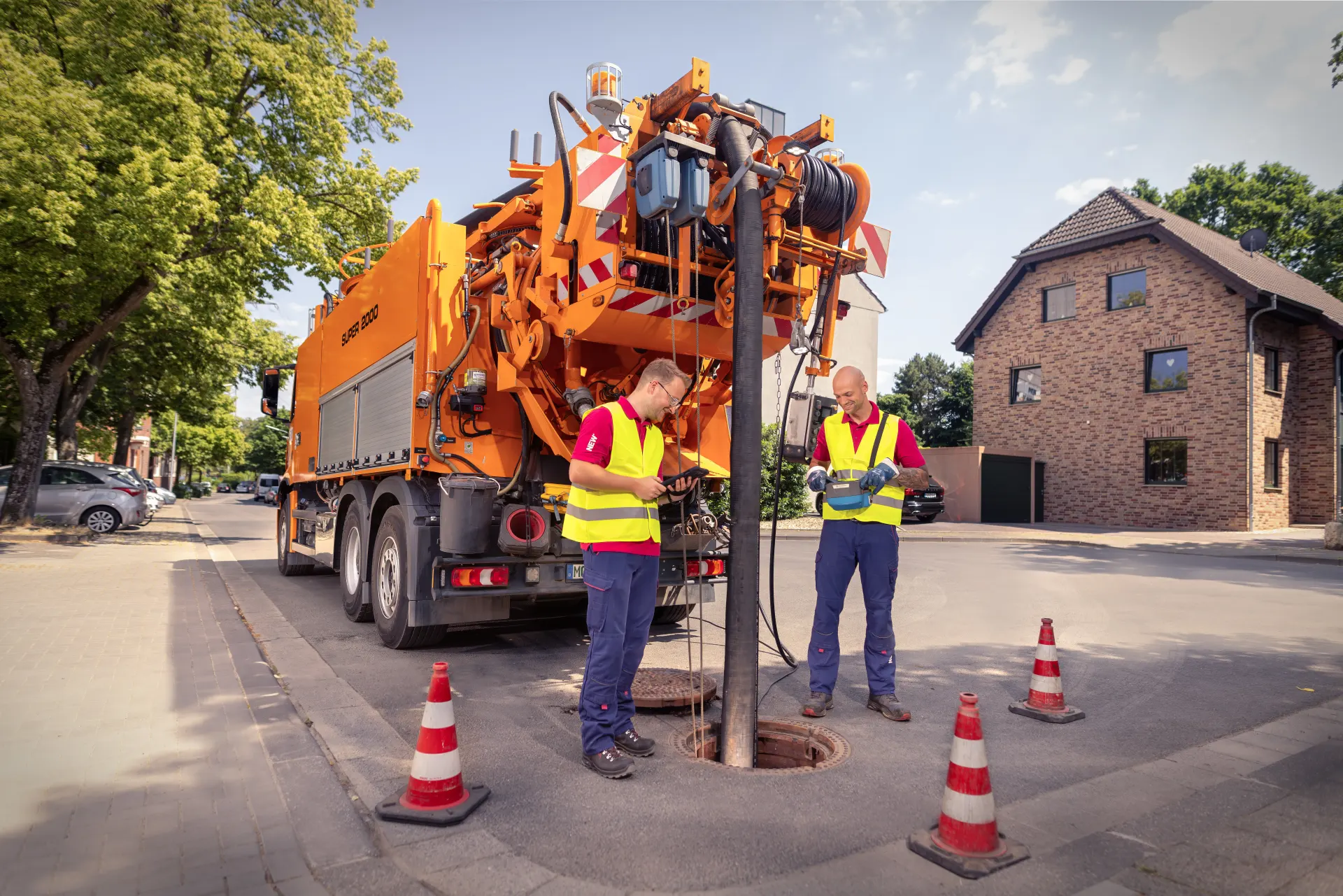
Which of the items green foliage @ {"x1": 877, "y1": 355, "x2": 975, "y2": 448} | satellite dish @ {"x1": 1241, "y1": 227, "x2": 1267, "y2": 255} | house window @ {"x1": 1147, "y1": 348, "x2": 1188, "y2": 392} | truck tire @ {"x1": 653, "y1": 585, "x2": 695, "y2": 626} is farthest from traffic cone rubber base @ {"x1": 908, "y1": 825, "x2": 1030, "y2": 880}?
green foliage @ {"x1": 877, "y1": 355, "x2": 975, "y2": 448}

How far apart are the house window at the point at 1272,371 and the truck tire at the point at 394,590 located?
23.6 m

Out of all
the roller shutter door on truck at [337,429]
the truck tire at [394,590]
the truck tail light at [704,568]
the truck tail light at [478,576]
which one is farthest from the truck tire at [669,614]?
the roller shutter door on truck at [337,429]

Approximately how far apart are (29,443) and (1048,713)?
60.7 ft

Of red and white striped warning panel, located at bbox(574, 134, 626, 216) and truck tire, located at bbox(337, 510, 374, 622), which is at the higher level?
red and white striped warning panel, located at bbox(574, 134, 626, 216)

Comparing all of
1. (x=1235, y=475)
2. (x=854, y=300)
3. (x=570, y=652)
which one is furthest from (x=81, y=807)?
(x=854, y=300)

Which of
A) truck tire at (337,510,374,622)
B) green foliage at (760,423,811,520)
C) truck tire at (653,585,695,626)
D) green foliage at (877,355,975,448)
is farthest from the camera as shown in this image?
green foliage at (877,355,975,448)

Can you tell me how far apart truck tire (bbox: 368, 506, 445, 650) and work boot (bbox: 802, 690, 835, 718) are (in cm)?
277

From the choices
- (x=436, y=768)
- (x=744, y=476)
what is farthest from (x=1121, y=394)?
(x=436, y=768)

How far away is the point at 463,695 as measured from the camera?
4871mm

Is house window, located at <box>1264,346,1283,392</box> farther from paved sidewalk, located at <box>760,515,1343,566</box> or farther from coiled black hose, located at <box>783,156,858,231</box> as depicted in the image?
coiled black hose, located at <box>783,156,858,231</box>

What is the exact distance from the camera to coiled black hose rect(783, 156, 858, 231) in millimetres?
4582

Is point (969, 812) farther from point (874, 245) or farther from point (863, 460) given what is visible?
point (874, 245)

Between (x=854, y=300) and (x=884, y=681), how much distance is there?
3223 cm

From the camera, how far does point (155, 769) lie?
354 cm
